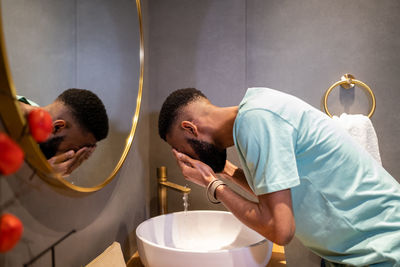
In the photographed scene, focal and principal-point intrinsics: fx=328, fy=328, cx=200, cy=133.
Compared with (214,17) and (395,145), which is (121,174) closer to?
(214,17)

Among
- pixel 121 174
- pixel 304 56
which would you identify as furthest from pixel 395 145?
pixel 121 174

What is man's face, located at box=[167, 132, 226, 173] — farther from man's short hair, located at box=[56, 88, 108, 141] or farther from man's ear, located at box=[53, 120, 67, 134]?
man's ear, located at box=[53, 120, 67, 134]

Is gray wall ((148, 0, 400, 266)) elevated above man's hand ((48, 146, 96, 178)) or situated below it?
above

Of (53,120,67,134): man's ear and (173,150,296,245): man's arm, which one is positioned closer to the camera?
(53,120,67,134): man's ear

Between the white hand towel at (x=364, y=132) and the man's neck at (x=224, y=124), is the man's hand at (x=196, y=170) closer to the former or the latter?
the man's neck at (x=224, y=124)

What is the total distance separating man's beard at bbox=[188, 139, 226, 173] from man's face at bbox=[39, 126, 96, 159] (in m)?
0.34

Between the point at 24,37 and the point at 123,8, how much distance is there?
21.5 inches

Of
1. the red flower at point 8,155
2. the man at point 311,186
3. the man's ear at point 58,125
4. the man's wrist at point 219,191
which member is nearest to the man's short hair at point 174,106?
the man at point 311,186

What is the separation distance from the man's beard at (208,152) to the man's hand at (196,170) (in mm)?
26

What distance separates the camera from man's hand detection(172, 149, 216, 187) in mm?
1021

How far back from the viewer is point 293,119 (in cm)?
84

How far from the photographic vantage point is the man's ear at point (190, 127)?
1.01 m

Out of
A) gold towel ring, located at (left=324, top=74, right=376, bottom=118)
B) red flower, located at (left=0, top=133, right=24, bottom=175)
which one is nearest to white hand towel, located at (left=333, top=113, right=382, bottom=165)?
gold towel ring, located at (left=324, top=74, right=376, bottom=118)

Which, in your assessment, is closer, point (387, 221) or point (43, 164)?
point (43, 164)
